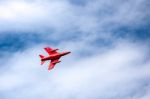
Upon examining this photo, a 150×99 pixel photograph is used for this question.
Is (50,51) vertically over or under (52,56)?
over

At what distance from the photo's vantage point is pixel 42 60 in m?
149

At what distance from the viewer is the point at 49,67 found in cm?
14625

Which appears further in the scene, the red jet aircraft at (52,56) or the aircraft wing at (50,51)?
the aircraft wing at (50,51)

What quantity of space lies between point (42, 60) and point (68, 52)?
528 inches

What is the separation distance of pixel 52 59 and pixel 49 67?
4.54m

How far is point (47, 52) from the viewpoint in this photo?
149875mm

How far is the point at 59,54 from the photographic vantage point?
5896 inches

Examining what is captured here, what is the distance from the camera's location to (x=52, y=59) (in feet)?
488

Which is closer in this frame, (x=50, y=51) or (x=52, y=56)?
(x=52, y=56)

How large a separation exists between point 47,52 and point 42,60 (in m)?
4.50

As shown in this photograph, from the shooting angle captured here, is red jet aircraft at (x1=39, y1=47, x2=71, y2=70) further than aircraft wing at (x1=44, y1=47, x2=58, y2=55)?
No

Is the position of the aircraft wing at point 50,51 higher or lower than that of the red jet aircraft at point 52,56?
higher

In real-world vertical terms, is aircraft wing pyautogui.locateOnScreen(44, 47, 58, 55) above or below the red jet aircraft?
above

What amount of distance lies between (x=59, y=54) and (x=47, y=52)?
19.1ft
